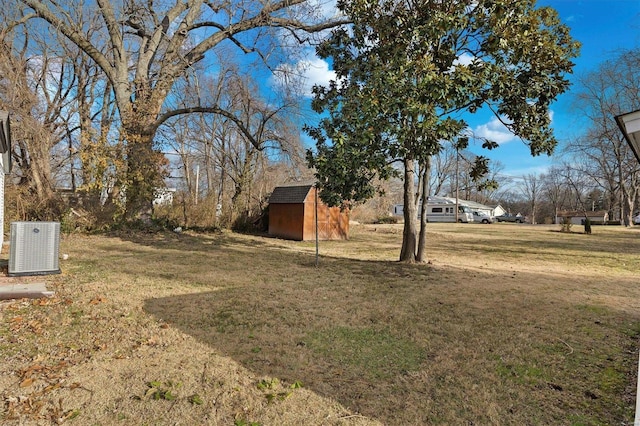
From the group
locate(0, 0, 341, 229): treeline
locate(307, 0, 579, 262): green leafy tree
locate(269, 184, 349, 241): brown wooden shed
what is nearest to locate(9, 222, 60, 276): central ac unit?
locate(307, 0, 579, 262): green leafy tree

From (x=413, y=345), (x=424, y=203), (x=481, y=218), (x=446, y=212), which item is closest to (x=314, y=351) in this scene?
(x=413, y=345)

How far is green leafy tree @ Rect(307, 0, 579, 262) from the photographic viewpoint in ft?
20.3

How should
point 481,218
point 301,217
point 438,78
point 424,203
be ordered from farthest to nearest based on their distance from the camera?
Result: 1. point 481,218
2. point 301,217
3. point 424,203
4. point 438,78

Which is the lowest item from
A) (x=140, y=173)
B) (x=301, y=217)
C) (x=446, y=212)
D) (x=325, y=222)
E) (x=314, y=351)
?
(x=314, y=351)

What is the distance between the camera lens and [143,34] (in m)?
15.0

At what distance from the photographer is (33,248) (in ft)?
21.1

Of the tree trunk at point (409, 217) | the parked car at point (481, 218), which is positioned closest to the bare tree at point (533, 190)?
the parked car at point (481, 218)

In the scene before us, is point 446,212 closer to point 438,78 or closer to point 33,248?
point 438,78

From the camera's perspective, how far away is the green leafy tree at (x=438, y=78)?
6184mm

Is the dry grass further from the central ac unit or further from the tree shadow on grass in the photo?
the central ac unit

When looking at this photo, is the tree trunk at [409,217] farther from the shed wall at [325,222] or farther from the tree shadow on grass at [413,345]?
the shed wall at [325,222]

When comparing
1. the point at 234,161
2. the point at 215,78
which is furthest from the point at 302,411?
the point at 215,78

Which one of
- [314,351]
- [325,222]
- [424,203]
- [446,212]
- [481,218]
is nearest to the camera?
[314,351]

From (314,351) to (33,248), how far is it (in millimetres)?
5831
